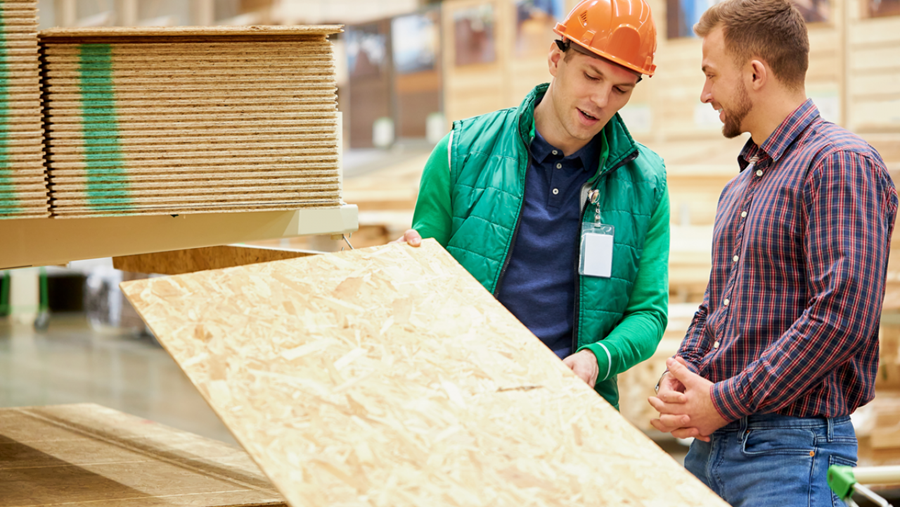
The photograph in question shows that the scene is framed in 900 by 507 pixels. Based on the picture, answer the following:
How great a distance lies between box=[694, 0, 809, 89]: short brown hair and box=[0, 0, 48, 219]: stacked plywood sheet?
56.6 inches

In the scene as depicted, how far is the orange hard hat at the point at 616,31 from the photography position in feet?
6.52

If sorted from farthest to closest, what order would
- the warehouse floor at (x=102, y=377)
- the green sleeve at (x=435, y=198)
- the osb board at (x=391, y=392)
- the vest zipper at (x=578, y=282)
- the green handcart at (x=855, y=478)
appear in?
the warehouse floor at (x=102, y=377)
the green sleeve at (x=435, y=198)
the vest zipper at (x=578, y=282)
the green handcart at (x=855, y=478)
the osb board at (x=391, y=392)

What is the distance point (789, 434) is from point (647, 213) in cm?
64

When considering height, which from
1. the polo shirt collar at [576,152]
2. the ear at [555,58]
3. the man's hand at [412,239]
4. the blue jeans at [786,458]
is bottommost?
the blue jeans at [786,458]

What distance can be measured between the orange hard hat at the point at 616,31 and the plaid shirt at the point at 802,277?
1.18 feet

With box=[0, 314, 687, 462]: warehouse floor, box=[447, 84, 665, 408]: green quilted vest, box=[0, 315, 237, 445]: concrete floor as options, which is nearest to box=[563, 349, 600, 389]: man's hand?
box=[447, 84, 665, 408]: green quilted vest

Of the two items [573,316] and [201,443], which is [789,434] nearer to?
[573,316]

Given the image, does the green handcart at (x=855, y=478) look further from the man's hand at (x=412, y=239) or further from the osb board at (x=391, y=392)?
the man's hand at (x=412, y=239)

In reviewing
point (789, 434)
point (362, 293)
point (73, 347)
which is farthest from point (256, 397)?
point (73, 347)

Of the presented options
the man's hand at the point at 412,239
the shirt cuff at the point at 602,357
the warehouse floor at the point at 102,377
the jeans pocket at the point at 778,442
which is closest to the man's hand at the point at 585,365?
the shirt cuff at the point at 602,357

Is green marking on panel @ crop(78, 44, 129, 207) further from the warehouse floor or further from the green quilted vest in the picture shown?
the warehouse floor

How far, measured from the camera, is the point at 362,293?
5.21ft

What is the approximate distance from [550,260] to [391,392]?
84cm

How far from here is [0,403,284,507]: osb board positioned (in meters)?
1.76
